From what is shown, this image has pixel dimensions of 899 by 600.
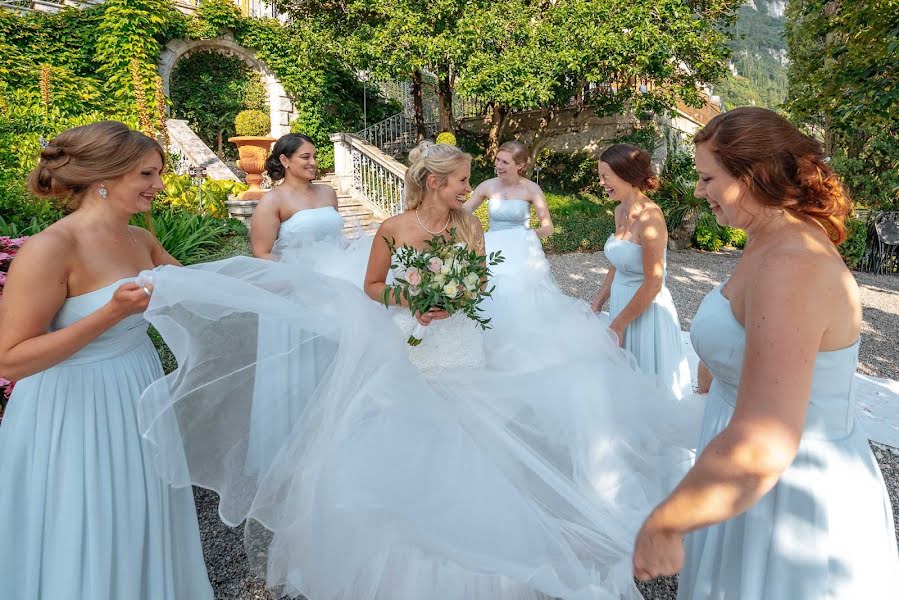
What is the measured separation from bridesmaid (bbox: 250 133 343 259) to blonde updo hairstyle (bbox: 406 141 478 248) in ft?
4.24

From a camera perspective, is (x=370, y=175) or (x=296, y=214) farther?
(x=370, y=175)

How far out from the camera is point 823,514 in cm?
144

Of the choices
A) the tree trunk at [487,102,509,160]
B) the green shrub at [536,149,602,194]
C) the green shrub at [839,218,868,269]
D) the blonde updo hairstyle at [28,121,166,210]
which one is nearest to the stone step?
the tree trunk at [487,102,509,160]

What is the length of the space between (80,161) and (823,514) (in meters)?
2.55

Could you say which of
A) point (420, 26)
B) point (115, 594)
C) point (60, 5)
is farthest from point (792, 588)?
point (60, 5)

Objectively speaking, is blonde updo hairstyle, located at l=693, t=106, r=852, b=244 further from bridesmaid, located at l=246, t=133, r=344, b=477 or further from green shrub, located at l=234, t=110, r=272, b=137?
green shrub, located at l=234, t=110, r=272, b=137

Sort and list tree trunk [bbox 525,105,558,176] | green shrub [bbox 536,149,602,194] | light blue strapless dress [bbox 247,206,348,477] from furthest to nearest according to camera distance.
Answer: green shrub [bbox 536,149,602,194], tree trunk [bbox 525,105,558,176], light blue strapless dress [bbox 247,206,348,477]

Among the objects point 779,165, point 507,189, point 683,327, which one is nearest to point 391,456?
point 779,165


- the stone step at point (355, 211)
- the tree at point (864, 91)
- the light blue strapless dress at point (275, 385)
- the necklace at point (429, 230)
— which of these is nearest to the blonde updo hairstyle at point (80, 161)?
the light blue strapless dress at point (275, 385)

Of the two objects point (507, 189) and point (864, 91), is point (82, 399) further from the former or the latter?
point (864, 91)

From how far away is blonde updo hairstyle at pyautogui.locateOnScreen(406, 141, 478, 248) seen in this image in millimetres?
2963

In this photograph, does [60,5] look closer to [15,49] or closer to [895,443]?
[15,49]

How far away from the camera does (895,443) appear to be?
4.32 meters

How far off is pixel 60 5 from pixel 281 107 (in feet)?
18.8
